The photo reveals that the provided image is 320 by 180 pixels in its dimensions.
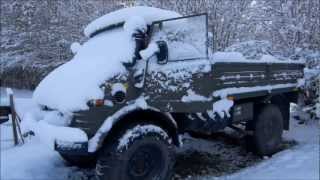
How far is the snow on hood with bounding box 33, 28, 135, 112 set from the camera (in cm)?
497

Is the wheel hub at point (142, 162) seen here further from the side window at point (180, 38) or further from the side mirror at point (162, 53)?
the side window at point (180, 38)

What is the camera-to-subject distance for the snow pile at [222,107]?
612 cm

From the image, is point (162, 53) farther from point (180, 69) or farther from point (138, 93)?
point (138, 93)

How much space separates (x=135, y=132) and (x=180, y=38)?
1.37 m

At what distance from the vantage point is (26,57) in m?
19.5

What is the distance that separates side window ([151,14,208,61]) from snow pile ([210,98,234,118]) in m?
0.85

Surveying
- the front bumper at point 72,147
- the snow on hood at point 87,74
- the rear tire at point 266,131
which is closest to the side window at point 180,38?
the snow on hood at point 87,74

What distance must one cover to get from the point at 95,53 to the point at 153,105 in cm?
113

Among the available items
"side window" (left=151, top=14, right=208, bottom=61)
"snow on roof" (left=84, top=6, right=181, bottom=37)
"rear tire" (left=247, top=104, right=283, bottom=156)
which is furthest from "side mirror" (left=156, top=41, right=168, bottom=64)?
"rear tire" (left=247, top=104, right=283, bottom=156)

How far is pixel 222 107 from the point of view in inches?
244

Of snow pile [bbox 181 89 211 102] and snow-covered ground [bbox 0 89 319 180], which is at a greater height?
snow pile [bbox 181 89 211 102]

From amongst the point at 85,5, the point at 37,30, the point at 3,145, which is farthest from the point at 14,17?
the point at 3,145

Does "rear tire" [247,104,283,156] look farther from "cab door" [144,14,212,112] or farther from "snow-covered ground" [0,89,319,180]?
"cab door" [144,14,212,112]

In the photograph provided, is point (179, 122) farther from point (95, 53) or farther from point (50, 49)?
point (50, 49)
